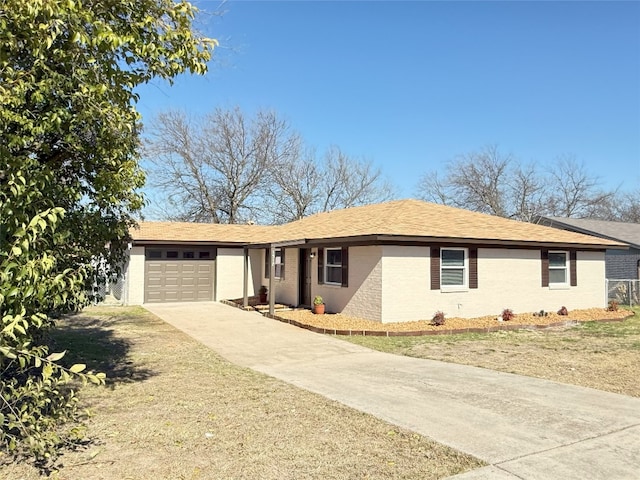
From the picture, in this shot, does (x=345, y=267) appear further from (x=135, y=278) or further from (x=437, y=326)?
(x=135, y=278)

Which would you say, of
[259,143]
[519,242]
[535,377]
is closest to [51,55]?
[535,377]

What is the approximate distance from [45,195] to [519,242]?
48.0ft

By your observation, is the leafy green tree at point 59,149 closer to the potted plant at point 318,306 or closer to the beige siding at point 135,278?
the potted plant at point 318,306

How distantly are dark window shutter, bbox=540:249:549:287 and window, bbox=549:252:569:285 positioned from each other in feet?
1.38

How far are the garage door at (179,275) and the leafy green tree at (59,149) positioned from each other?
14664 mm

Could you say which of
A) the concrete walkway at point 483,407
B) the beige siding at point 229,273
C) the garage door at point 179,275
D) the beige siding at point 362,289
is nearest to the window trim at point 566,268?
the beige siding at point 362,289

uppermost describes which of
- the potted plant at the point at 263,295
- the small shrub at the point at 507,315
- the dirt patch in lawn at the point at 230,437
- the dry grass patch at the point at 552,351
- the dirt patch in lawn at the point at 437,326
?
the potted plant at the point at 263,295

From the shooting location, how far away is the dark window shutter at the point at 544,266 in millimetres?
17047

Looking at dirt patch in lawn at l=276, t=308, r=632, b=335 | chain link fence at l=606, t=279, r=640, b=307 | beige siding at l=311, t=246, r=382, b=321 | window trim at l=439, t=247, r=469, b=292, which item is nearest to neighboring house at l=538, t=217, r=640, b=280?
chain link fence at l=606, t=279, r=640, b=307

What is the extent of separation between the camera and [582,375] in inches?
313

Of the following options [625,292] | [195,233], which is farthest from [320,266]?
[625,292]

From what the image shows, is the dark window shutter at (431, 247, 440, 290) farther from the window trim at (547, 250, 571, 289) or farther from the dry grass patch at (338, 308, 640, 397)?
the window trim at (547, 250, 571, 289)

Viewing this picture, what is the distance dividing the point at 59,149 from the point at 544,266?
16042mm

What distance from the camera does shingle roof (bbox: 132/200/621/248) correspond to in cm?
1462
